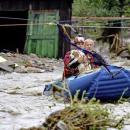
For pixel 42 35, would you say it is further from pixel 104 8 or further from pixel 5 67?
pixel 104 8

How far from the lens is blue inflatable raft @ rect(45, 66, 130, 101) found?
11281 mm

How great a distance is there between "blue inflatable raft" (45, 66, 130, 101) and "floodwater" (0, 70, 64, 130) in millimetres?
661

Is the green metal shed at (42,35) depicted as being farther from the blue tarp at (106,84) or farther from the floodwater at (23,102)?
the blue tarp at (106,84)

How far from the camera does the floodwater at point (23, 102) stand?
9.32m

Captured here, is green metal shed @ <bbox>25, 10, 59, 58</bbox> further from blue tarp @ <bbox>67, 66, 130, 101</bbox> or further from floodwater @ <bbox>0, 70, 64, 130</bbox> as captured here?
blue tarp @ <bbox>67, 66, 130, 101</bbox>

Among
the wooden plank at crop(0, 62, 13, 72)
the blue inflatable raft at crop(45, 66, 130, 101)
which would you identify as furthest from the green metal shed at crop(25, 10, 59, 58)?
the blue inflatable raft at crop(45, 66, 130, 101)

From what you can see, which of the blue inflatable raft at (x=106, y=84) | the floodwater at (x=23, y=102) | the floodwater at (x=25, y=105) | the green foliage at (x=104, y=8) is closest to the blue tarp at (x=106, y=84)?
the blue inflatable raft at (x=106, y=84)

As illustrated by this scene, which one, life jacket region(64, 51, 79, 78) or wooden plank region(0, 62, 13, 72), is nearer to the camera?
life jacket region(64, 51, 79, 78)

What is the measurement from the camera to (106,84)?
37.0ft

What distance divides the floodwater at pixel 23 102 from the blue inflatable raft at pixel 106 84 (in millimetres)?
661

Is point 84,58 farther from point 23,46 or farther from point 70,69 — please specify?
point 23,46

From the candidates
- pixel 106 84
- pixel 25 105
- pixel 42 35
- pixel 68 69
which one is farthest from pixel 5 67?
pixel 106 84

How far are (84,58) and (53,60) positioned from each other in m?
9.88

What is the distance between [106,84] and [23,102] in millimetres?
1647
